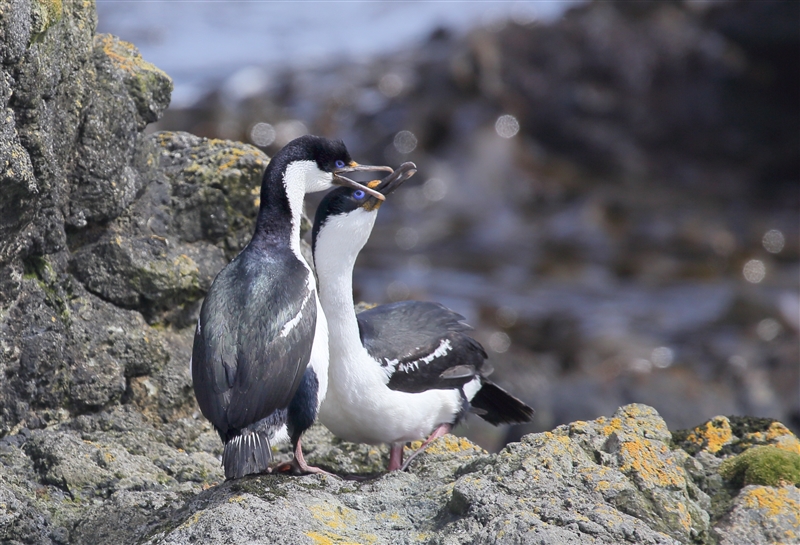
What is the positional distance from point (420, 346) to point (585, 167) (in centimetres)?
1409

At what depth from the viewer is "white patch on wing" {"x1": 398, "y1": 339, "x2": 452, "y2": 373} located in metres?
5.61

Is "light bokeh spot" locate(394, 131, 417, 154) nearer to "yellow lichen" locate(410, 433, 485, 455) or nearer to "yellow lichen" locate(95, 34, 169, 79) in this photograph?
"yellow lichen" locate(95, 34, 169, 79)

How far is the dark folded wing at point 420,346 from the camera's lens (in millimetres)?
5574

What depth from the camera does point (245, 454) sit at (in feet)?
14.5

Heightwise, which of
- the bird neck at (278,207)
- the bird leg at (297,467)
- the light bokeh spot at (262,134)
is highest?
the light bokeh spot at (262,134)

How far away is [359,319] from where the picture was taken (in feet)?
18.8

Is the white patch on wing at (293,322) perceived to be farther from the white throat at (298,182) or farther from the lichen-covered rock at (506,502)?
the lichen-covered rock at (506,502)

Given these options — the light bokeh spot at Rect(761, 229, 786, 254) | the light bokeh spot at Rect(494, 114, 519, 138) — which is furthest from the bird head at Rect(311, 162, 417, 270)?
the light bokeh spot at Rect(494, 114, 519, 138)

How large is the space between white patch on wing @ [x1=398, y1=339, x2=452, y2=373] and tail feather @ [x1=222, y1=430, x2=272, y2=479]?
50.4 inches

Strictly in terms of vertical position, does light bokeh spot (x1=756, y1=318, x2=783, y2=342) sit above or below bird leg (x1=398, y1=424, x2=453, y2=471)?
above

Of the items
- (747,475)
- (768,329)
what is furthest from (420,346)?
(768,329)

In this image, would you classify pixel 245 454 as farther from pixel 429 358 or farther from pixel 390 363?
pixel 429 358

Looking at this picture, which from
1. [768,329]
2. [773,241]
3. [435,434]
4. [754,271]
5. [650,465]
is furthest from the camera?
[773,241]

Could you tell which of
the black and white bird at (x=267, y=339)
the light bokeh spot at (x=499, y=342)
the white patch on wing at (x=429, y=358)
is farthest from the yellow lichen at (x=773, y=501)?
the light bokeh spot at (x=499, y=342)
